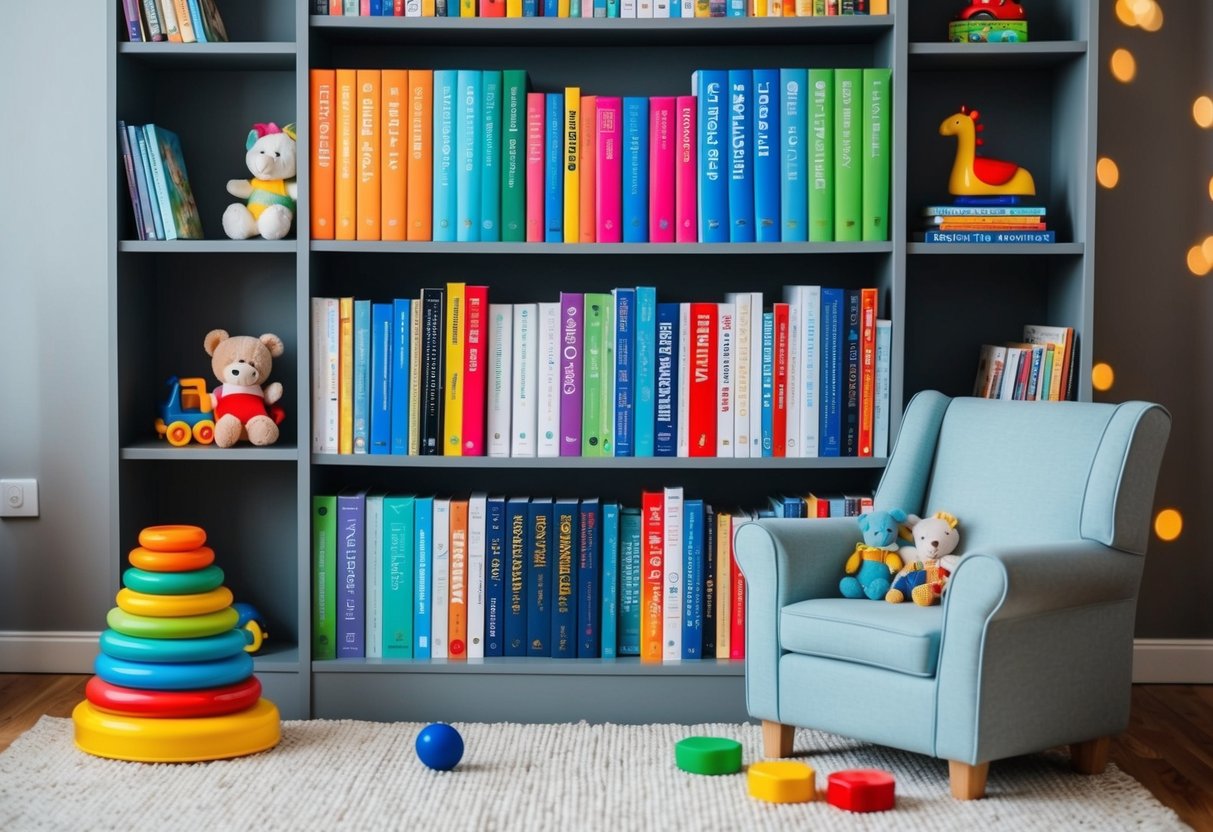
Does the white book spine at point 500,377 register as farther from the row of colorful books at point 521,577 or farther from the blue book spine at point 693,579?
the blue book spine at point 693,579

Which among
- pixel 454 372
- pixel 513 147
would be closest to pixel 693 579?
pixel 454 372

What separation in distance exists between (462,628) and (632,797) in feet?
2.22

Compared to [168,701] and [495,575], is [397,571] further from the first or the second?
[168,701]

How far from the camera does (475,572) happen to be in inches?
115

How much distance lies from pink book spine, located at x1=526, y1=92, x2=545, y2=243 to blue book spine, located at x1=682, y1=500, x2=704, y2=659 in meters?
0.68

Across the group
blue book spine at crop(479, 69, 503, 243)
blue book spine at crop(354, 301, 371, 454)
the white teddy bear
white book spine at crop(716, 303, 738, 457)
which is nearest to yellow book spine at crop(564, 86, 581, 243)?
blue book spine at crop(479, 69, 503, 243)

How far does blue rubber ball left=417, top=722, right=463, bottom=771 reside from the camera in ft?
8.25

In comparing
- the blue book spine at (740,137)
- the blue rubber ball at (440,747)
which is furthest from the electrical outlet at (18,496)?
the blue book spine at (740,137)

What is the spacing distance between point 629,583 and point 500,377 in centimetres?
53

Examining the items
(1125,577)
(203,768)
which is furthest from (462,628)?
(1125,577)

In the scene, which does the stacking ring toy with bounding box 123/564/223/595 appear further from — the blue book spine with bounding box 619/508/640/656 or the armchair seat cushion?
the armchair seat cushion

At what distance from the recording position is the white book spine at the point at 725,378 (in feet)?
9.50

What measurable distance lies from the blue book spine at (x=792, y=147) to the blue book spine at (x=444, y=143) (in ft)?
2.29

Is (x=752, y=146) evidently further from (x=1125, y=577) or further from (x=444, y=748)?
(x=444, y=748)
